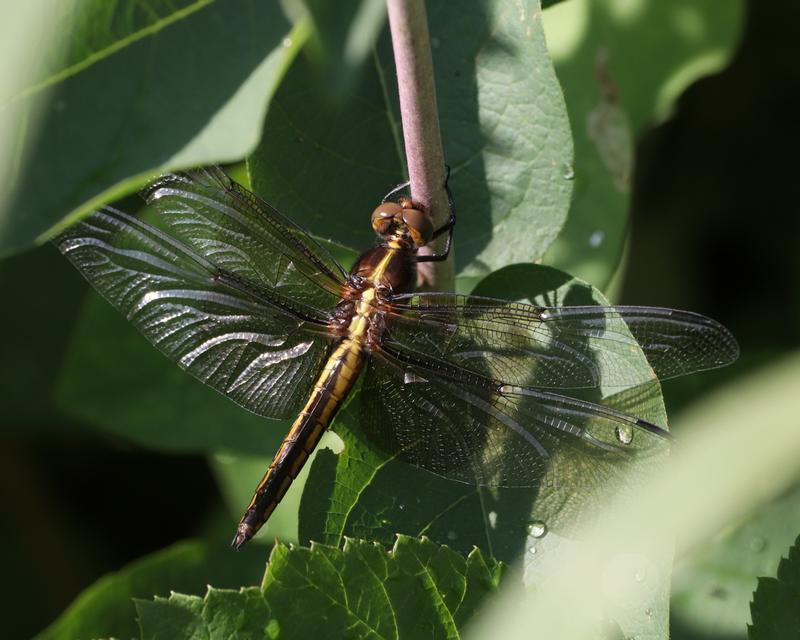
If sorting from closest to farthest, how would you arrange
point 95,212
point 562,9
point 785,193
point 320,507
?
1. point 320,507
2. point 95,212
3. point 562,9
4. point 785,193

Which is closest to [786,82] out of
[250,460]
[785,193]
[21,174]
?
[785,193]

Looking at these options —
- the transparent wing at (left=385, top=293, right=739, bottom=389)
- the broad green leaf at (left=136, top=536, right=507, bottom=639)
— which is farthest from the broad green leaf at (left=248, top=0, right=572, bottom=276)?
the broad green leaf at (left=136, top=536, right=507, bottom=639)

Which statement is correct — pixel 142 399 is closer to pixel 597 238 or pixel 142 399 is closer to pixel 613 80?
pixel 597 238

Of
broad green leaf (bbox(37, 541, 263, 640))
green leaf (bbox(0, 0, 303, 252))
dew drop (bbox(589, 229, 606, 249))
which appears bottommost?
broad green leaf (bbox(37, 541, 263, 640))

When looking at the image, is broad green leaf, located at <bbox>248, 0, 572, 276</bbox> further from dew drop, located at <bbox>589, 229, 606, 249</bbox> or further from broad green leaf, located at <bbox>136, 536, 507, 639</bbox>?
broad green leaf, located at <bbox>136, 536, 507, 639</bbox>

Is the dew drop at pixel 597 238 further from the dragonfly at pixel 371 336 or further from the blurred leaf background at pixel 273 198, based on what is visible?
the dragonfly at pixel 371 336

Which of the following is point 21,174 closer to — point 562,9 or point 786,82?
point 562,9

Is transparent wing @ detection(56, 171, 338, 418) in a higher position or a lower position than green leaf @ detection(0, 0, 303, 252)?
lower
